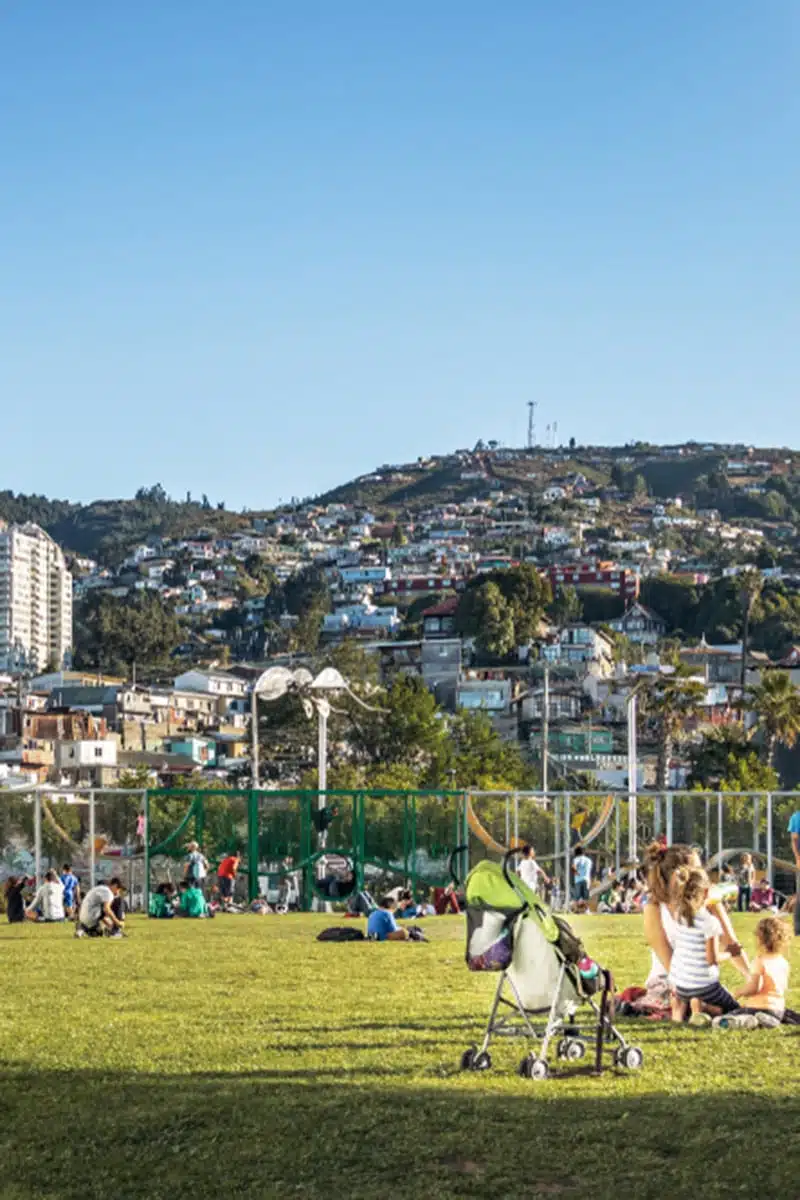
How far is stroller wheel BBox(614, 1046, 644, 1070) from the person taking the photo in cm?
978

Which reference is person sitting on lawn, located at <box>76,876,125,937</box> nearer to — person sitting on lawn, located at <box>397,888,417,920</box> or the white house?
person sitting on lawn, located at <box>397,888,417,920</box>

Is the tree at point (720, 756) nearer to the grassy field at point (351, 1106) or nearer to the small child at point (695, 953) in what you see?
the grassy field at point (351, 1106)

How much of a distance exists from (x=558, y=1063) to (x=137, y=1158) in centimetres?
318

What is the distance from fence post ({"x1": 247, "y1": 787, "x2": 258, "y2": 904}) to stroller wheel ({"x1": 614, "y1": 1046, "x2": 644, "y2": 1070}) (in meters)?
23.5

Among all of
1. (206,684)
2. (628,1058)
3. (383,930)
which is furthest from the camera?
(206,684)

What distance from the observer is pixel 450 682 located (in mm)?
138250

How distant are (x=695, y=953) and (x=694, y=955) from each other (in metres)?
0.03

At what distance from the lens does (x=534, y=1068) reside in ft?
31.2

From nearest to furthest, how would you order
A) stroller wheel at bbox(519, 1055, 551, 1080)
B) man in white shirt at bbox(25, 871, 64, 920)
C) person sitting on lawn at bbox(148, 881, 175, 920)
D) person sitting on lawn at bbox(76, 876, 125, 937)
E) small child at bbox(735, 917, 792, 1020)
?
stroller wheel at bbox(519, 1055, 551, 1080)
small child at bbox(735, 917, 792, 1020)
person sitting on lawn at bbox(76, 876, 125, 937)
man in white shirt at bbox(25, 871, 64, 920)
person sitting on lawn at bbox(148, 881, 175, 920)

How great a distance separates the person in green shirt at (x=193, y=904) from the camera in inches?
1184

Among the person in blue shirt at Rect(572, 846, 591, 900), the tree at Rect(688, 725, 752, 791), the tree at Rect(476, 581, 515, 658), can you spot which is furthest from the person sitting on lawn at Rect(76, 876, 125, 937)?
the tree at Rect(476, 581, 515, 658)

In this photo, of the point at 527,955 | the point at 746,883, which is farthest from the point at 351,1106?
the point at 746,883

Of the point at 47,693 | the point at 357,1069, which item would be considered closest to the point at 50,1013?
the point at 357,1069

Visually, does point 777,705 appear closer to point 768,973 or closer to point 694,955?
point 768,973
